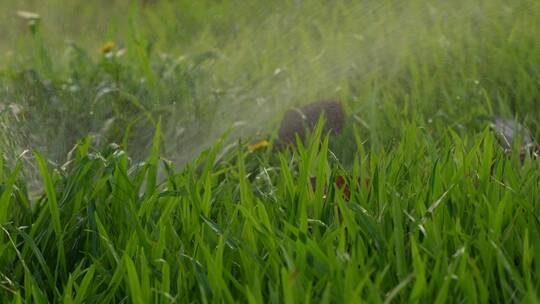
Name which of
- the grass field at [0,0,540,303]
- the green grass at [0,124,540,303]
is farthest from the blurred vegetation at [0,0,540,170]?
the green grass at [0,124,540,303]

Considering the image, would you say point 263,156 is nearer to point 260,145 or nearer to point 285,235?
point 260,145

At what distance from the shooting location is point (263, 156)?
2.97m

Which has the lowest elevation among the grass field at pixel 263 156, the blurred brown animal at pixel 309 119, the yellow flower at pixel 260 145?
the blurred brown animal at pixel 309 119

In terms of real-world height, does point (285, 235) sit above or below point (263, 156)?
above

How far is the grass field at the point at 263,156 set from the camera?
1.83 metres

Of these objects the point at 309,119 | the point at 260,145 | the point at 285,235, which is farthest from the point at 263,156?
the point at 285,235

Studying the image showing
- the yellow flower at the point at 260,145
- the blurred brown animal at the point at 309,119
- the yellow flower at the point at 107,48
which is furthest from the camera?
the yellow flower at the point at 107,48

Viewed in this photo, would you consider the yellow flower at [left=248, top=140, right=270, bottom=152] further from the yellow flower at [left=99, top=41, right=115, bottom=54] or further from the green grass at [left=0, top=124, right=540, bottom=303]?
the yellow flower at [left=99, top=41, right=115, bottom=54]

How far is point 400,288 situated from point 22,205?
95cm

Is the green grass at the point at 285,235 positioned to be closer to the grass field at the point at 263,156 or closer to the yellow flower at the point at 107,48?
the grass field at the point at 263,156

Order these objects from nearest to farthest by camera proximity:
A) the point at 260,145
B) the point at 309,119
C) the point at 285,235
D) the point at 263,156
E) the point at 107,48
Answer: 1. the point at 285,235
2. the point at 263,156
3. the point at 260,145
4. the point at 309,119
5. the point at 107,48

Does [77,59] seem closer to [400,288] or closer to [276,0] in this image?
[276,0]

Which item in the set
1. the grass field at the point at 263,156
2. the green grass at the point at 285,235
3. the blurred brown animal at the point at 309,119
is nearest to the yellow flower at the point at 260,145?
the grass field at the point at 263,156

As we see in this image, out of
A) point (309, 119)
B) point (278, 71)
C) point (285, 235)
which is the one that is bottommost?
point (309, 119)
